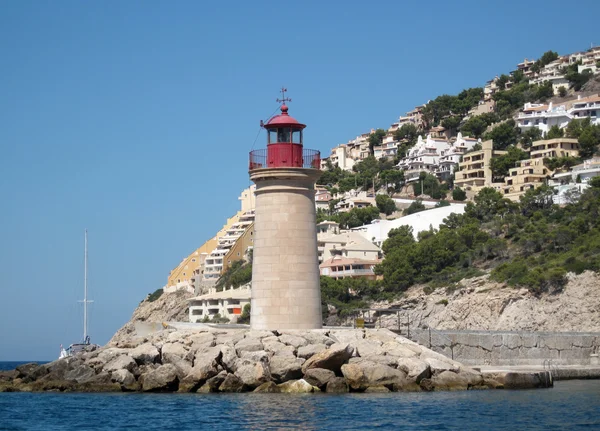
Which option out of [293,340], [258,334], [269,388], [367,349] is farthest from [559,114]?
[269,388]

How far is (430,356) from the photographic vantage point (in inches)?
1019

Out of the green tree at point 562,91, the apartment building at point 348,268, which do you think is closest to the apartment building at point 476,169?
the green tree at point 562,91

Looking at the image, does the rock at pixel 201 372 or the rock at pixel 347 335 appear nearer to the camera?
the rock at pixel 201 372

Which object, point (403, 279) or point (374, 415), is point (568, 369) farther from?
point (403, 279)

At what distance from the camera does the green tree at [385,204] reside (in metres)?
87.2

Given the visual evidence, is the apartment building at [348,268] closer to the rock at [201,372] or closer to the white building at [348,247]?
the white building at [348,247]

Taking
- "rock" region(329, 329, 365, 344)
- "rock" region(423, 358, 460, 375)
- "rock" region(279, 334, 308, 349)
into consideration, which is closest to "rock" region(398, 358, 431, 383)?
"rock" region(423, 358, 460, 375)

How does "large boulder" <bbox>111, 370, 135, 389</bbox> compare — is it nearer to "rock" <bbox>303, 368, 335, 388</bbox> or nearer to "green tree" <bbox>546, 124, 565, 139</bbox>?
"rock" <bbox>303, 368, 335, 388</bbox>

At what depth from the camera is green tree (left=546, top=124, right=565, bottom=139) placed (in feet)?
290

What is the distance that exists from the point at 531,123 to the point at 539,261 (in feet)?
144

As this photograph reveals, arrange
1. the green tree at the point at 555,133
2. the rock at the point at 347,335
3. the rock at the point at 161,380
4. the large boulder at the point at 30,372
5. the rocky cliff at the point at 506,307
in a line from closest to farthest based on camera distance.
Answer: the rock at the point at 161,380 < the rock at the point at 347,335 < the large boulder at the point at 30,372 < the rocky cliff at the point at 506,307 < the green tree at the point at 555,133

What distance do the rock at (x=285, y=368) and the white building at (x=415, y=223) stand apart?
48.2m

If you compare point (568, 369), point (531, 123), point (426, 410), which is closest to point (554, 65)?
point (531, 123)

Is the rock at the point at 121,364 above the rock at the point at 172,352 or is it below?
below
